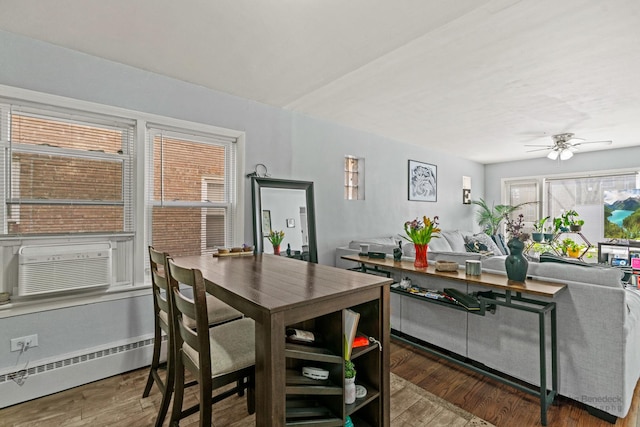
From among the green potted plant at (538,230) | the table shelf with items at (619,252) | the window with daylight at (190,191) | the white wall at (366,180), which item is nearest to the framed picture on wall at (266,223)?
the window with daylight at (190,191)

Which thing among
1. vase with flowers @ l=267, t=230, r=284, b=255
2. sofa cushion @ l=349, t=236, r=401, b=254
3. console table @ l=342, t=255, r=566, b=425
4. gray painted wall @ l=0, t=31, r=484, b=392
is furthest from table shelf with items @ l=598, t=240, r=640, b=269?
vase with flowers @ l=267, t=230, r=284, b=255

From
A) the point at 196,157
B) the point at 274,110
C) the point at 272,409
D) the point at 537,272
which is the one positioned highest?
the point at 274,110

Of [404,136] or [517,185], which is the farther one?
[517,185]

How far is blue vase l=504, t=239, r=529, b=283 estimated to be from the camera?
2.15m

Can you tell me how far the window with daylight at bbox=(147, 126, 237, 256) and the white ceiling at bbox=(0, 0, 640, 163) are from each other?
571 millimetres

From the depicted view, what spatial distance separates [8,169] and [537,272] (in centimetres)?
377

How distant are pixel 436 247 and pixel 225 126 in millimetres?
3599

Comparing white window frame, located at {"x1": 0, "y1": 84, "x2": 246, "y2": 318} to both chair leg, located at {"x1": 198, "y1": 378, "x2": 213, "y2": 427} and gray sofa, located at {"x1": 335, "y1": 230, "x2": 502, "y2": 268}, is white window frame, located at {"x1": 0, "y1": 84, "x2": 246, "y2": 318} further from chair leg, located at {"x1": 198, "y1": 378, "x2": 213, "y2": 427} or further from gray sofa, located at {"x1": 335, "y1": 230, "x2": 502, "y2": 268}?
chair leg, located at {"x1": 198, "y1": 378, "x2": 213, "y2": 427}

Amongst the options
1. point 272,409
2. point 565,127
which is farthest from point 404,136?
point 272,409

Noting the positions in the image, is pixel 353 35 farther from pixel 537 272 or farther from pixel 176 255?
pixel 176 255

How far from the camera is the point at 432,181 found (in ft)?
18.8

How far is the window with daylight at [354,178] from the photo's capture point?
446 centimetres

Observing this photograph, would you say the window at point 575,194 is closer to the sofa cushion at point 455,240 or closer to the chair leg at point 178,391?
the sofa cushion at point 455,240

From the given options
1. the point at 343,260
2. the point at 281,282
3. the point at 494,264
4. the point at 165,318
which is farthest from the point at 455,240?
the point at 165,318
